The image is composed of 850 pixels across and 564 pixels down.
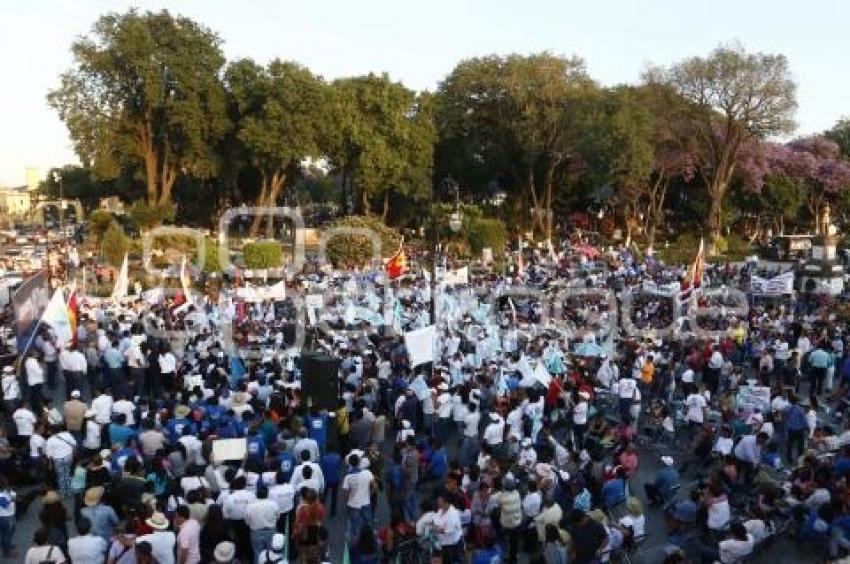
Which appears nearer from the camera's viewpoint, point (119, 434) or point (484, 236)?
point (119, 434)

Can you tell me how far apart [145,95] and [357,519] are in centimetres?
3901

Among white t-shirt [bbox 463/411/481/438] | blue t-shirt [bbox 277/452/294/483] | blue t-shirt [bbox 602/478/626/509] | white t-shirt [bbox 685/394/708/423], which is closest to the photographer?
blue t-shirt [bbox 277/452/294/483]

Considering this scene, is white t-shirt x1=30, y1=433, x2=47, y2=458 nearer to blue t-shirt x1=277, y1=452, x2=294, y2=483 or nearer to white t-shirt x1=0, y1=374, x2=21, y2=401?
white t-shirt x1=0, y1=374, x2=21, y2=401

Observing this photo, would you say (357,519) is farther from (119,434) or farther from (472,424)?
(119,434)

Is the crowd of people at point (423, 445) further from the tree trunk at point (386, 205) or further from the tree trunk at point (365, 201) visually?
the tree trunk at point (386, 205)

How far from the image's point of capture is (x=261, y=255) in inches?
1345

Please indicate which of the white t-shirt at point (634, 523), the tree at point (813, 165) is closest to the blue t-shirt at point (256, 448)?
the white t-shirt at point (634, 523)

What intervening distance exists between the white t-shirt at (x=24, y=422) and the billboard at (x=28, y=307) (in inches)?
108

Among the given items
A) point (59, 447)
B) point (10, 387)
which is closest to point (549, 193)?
point (10, 387)

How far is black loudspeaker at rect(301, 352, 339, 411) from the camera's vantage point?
40.3ft

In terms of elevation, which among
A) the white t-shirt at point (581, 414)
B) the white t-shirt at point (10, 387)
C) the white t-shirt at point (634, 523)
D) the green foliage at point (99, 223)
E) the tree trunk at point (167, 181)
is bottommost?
the white t-shirt at point (634, 523)

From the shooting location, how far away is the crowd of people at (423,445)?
8.61 metres

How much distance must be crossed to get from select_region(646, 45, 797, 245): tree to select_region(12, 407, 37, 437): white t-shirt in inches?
1605

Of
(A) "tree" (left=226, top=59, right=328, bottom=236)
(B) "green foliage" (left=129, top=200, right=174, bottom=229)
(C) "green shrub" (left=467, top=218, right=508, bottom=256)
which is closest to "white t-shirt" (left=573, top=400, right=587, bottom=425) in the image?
(C) "green shrub" (left=467, top=218, right=508, bottom=256)
